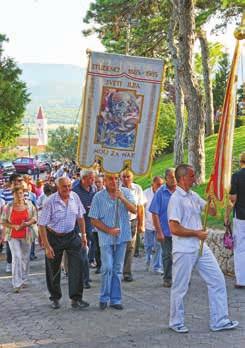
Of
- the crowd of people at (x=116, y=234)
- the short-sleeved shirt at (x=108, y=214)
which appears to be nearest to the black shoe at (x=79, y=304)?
the crowd of people at (x=116, y=234)

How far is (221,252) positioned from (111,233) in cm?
284

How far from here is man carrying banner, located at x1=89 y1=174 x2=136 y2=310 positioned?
8359mm

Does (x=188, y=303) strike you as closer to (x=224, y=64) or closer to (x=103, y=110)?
(x=103, y=110)

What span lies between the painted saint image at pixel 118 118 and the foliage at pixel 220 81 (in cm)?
3947

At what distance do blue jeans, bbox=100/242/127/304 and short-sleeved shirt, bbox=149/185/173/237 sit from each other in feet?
4.85

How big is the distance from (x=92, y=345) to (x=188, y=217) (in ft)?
5.38

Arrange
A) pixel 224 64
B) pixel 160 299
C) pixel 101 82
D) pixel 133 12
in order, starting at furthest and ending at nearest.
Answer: pixel 224 64
pixel 133 12
pixel 160 299
pixel 101 82

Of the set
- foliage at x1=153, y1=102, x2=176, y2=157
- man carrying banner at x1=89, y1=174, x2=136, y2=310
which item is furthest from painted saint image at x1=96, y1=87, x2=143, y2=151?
foliage at x1=153, y1=102, x2=176, y2=157

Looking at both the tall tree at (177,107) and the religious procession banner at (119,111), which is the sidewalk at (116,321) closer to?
the religious procession banner at (119,111)

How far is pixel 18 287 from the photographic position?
9875 millimetres

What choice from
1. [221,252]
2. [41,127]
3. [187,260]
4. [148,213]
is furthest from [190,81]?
[41,127]

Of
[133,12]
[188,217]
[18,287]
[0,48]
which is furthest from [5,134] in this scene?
[188,217]

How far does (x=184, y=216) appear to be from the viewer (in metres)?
7.09

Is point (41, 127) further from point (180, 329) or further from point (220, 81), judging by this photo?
point (180, 329)
